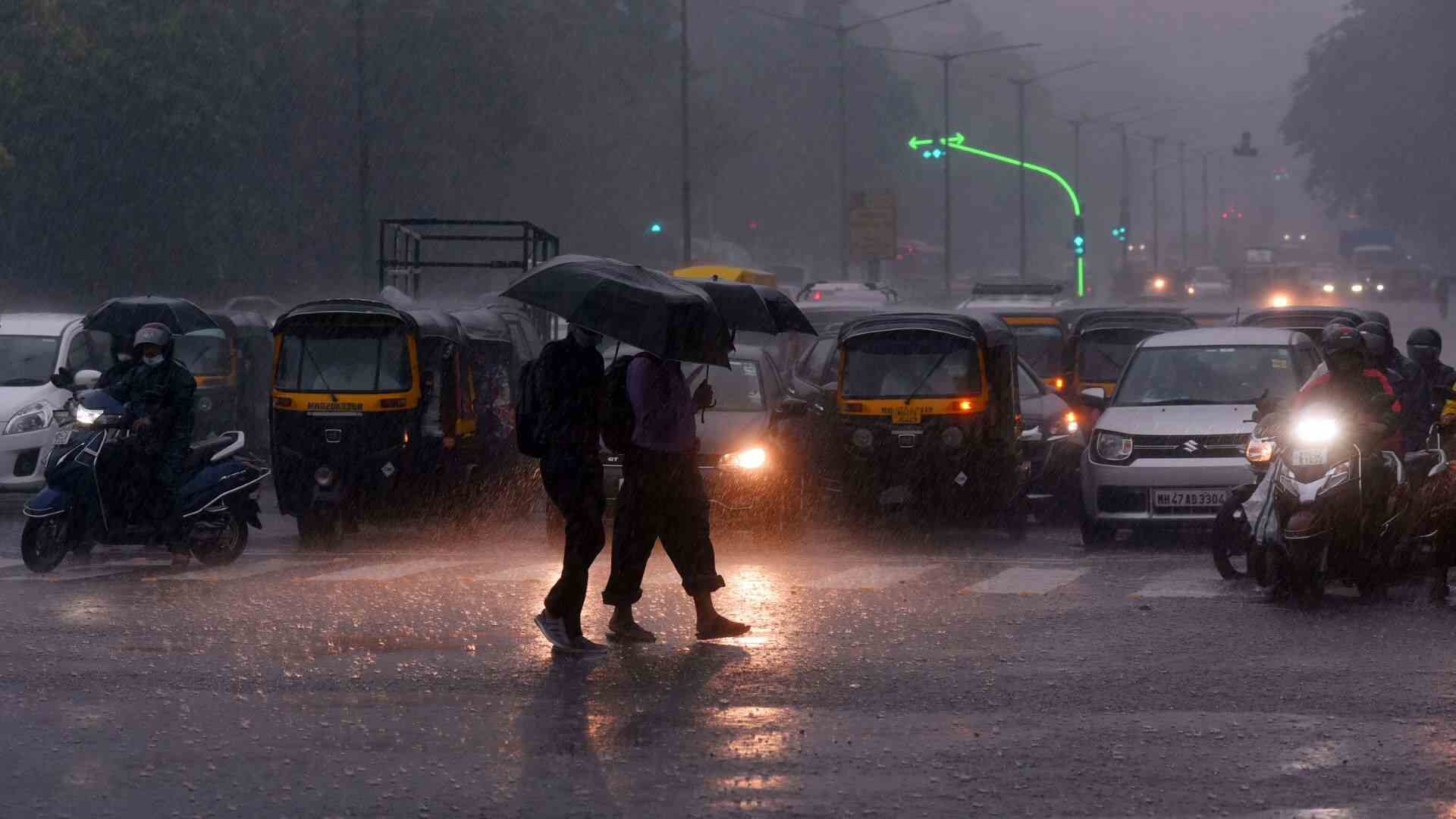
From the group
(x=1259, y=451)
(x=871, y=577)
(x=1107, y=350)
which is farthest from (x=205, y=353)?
(x=1259, y=451)

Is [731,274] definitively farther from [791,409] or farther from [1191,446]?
[1191,446]

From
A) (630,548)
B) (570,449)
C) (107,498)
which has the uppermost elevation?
(570,449)

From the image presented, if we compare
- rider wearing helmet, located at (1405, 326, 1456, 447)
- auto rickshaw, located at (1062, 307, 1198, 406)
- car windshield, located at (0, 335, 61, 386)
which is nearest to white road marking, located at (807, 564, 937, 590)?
rider wearing helmet, located at (1405, 326, 1456, 447)

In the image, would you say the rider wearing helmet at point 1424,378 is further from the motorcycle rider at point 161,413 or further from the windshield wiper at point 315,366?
the motorcycle rider at point 161,413

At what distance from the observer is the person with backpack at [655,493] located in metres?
10.8

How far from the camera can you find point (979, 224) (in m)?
153

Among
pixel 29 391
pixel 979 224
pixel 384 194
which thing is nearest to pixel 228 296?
pixel 384 194

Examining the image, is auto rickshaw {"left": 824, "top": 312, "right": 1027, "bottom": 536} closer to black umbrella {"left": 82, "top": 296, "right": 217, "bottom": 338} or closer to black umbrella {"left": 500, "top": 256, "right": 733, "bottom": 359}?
black umbrella {"left": 500, "top": 256, "right": 733, "bottom": 359}

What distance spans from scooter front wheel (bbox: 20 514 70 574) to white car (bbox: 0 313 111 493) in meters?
3.95

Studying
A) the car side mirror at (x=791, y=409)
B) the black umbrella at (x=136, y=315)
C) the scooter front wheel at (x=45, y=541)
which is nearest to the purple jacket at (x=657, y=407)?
the scooter front wheel at (x=45, y=541)

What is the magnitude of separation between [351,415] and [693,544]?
6.63m

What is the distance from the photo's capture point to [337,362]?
1714cm

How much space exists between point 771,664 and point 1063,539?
829cm

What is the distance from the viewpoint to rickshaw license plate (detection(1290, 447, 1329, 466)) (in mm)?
12141
